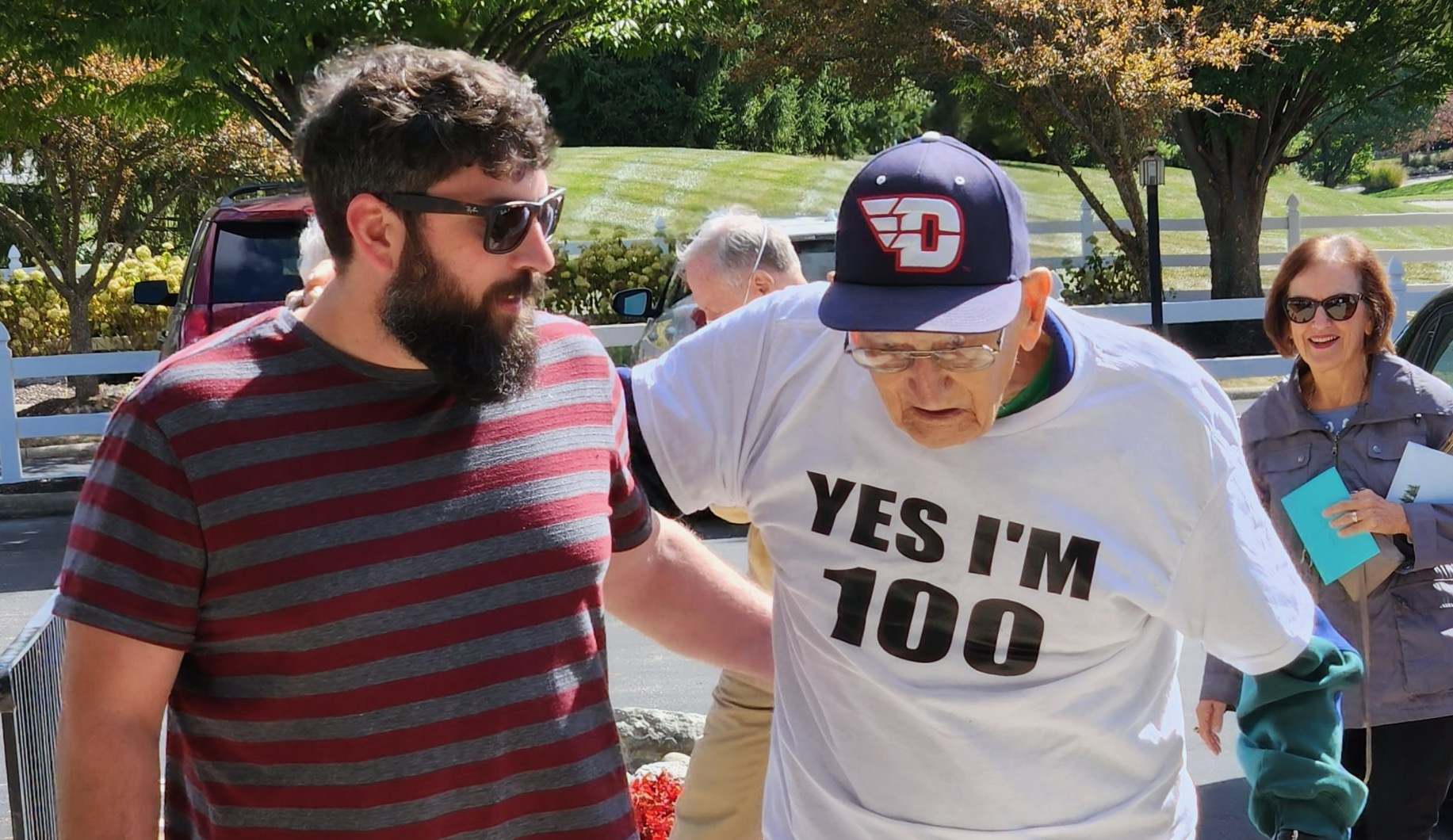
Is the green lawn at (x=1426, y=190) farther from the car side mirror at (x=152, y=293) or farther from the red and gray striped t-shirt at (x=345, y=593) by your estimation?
the red and gray striped t-shirt at (x=345, y=593)

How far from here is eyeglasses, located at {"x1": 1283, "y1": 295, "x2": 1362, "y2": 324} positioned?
4.27m

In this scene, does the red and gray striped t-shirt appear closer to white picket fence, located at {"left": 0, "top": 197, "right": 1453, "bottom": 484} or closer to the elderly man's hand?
the elderly man's hand

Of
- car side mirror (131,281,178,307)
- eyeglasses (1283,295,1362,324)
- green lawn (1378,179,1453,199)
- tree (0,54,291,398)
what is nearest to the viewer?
eyeglasses (1283,295,1362,324)

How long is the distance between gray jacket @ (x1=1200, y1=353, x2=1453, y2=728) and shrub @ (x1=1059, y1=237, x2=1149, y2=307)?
1615 cm

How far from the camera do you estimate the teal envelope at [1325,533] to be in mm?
3992

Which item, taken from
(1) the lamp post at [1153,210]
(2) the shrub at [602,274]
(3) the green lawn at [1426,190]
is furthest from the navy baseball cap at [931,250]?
(3) the green lawn at [1426,190]

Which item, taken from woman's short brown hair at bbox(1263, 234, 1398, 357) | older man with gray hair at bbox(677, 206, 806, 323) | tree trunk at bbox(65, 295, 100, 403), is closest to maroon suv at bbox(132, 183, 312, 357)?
older man with gray hair at bbox(677, 206, 806, 323)

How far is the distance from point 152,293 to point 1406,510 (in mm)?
10618

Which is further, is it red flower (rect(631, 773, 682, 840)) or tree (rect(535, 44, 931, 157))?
tree (rect(535, 44, 931, 157))

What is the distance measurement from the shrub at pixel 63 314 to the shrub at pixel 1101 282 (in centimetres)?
1175

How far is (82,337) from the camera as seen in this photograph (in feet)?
54.4

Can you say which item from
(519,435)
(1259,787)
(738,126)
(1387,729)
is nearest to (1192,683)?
(1387,729)

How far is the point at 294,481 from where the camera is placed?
1.92 meters

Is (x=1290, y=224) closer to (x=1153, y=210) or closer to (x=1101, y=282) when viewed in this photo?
(x=1101, y=282)
